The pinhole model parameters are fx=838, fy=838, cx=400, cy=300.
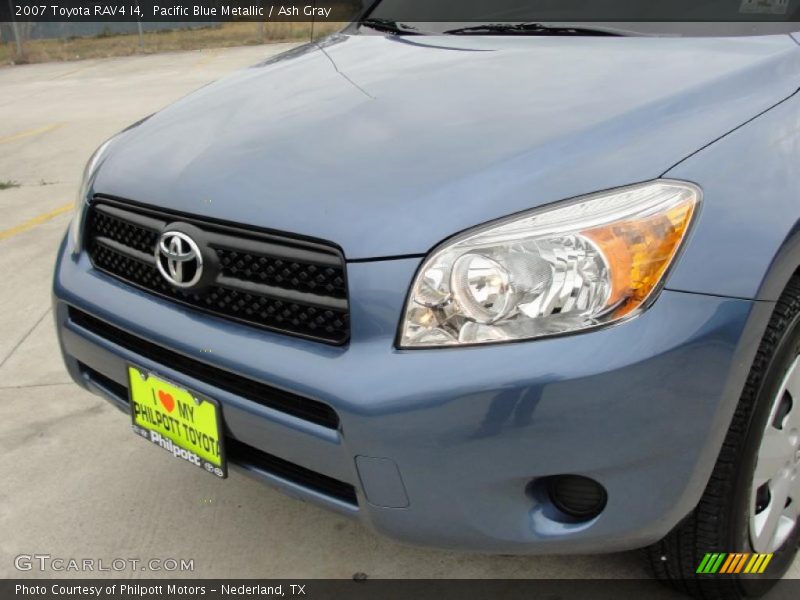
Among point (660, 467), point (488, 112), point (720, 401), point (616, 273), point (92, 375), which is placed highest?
point (488, 112)

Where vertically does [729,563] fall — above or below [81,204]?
below

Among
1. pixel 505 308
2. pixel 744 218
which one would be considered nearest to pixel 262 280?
pixel 505 308

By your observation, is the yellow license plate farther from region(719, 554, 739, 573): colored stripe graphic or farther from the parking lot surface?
region(719, 554, 739, 573): colored stripe graphic

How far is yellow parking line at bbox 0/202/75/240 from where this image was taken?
5.37 metres

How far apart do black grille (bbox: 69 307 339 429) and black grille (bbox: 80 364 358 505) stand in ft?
0.47

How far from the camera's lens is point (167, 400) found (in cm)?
197

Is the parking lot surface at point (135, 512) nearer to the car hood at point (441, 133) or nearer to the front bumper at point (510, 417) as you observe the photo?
the front bumper at point (510, 417)

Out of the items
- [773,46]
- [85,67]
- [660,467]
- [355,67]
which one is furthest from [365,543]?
[85,67]

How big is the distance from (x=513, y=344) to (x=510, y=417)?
5.2 inches

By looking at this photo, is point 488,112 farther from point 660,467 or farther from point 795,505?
point 795,505

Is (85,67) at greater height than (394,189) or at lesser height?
lesser

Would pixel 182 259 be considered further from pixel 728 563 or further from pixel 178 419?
pixel 728 563

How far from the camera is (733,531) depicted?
1804mm

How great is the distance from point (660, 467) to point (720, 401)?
166 mm
